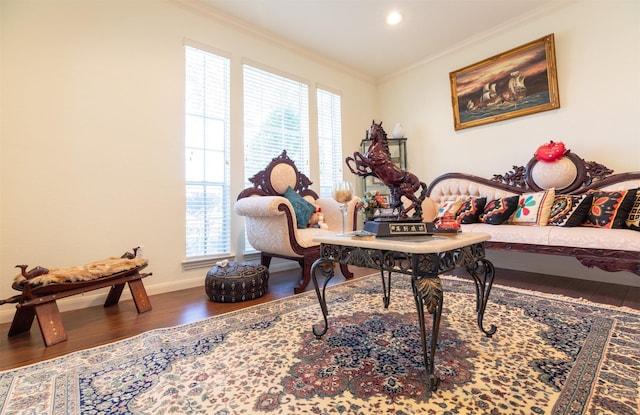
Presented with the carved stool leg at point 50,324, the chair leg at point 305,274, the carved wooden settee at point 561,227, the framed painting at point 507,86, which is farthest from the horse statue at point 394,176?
the framed painting at point 507,86

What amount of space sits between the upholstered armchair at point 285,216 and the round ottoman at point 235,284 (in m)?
0.33

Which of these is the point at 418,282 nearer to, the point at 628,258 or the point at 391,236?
the point at 391,236

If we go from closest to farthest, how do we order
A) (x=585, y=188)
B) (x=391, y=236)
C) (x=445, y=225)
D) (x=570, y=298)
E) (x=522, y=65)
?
(x=391, y=236) < (x=445, y=225) < (x=570, y=298) < (x=585, y=188) < (x=522, y=65)

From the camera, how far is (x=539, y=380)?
1149mm

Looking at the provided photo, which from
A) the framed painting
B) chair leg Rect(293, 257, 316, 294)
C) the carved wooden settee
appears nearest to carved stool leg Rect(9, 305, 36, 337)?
chair leg Rect(293, 257, 316, 294)

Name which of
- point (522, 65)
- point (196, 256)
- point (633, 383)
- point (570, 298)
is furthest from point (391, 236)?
point (522, 65)

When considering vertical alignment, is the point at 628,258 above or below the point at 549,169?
below

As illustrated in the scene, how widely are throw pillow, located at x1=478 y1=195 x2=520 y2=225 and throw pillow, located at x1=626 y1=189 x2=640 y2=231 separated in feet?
2.75

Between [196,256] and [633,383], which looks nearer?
[633,383]

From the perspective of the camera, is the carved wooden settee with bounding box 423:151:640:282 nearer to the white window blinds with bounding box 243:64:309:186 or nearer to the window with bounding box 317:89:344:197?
the window with bounding box 317:89:344:197

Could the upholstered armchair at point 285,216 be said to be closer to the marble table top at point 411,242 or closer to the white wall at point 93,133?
the white wall at point 93,133

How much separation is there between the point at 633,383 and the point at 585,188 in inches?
94.1

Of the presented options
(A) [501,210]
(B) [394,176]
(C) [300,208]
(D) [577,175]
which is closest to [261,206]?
(C) [300,208]

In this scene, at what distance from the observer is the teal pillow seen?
118 inches
